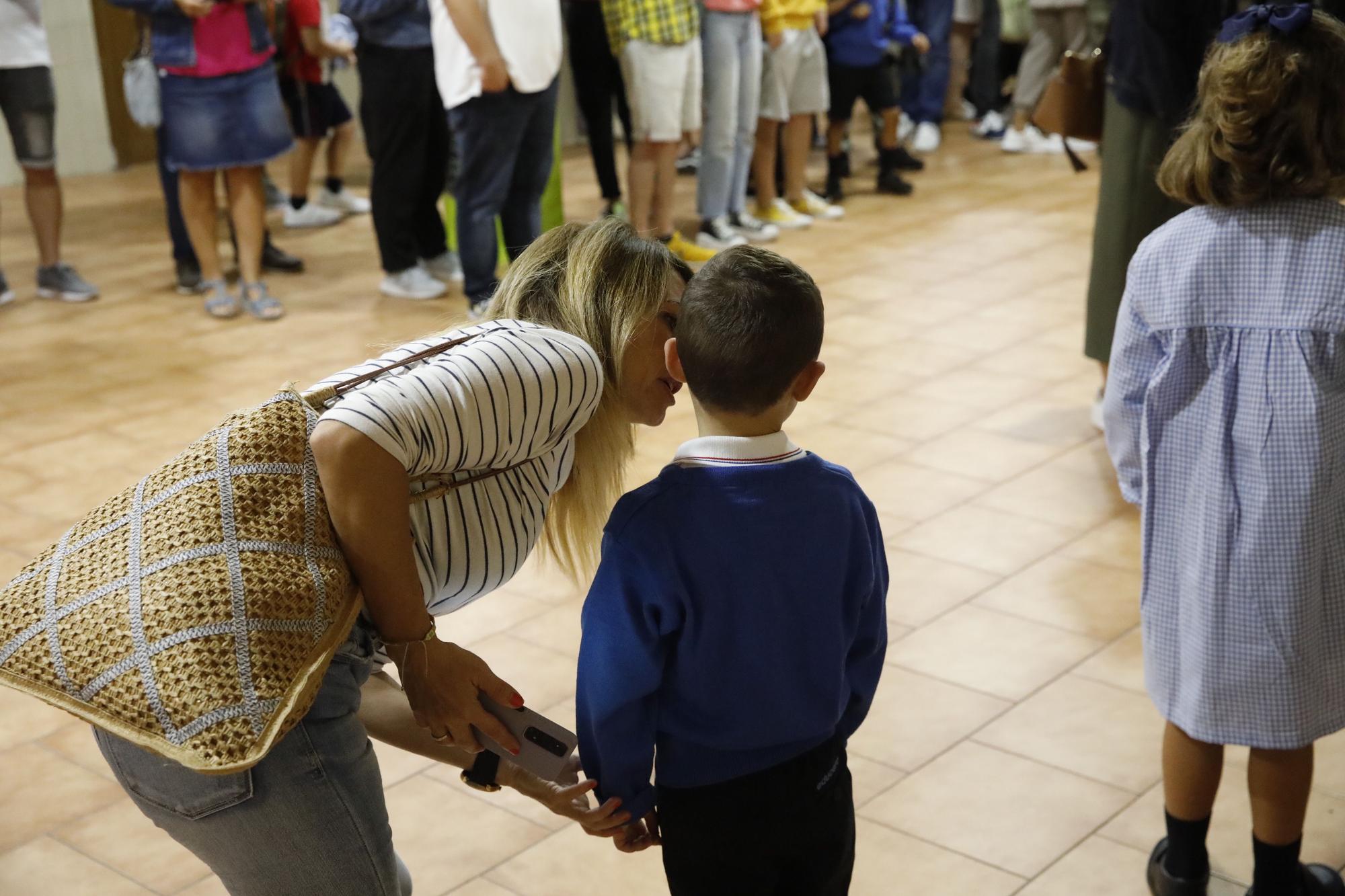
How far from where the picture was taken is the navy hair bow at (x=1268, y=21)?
6.57ft

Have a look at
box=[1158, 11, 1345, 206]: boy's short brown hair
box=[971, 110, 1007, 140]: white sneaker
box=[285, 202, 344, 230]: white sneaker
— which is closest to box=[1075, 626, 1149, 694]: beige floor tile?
box=[1158, 11, 1345, 206]: boy's short brown hair

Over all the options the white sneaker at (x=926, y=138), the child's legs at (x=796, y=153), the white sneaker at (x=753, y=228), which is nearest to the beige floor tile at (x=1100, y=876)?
the white sneaker at (x=753, y=228)

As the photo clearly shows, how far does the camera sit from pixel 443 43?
507 cm

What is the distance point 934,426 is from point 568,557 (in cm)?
269

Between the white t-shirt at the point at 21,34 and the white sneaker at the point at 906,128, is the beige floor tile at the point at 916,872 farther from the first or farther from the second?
the white sneaker at the point at 906,128

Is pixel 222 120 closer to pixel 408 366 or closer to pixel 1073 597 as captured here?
pixel 1073 597

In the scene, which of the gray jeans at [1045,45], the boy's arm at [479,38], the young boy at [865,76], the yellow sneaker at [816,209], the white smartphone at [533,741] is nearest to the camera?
the white smartphone at [533,741]

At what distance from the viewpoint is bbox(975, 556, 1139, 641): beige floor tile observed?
3.12 meters

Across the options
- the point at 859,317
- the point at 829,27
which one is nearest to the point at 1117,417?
the point at 859,317

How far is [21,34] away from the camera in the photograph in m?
5.45

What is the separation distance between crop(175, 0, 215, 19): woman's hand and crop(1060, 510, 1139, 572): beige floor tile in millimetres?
3424

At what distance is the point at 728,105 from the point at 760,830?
511 cm

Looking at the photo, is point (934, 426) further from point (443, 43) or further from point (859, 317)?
point (443, 43)

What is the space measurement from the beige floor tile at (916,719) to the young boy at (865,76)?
5.07 m
